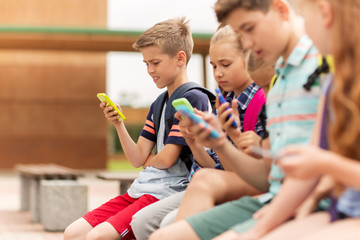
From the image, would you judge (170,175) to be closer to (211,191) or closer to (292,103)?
(211,191)

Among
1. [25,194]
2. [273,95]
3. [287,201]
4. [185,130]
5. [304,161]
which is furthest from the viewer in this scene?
[25,194]

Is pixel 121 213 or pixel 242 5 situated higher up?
pixel 242 5

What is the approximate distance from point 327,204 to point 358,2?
0.73 metres

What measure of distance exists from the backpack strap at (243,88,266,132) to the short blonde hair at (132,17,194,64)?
→ 2.51 ft

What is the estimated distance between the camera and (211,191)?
290cm

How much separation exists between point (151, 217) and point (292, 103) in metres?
1.19

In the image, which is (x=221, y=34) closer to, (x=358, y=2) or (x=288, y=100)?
(x=288, y=100)

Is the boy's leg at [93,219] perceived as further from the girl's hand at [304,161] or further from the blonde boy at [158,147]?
the girl's hand at [304,161]

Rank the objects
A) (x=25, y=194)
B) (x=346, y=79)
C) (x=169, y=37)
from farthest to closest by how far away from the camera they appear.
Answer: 1. (x=25, y=194)
2. (x=169, y=37)
3. (x=346, y=79)

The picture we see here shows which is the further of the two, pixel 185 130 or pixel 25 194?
pixel 25 194

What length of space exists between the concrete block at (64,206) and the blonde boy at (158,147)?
314cm

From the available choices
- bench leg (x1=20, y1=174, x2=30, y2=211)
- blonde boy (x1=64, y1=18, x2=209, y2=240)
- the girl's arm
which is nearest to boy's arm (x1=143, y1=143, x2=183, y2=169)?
blonde boy (x1=64, y1=18, x2=209, y2=240)

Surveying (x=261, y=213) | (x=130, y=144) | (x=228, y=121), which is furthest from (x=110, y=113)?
(x=261, y=213)

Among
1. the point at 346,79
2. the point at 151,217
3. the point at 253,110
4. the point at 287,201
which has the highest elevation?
the point at 346,79
